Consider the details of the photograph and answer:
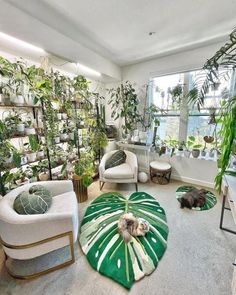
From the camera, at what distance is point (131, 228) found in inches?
70.7

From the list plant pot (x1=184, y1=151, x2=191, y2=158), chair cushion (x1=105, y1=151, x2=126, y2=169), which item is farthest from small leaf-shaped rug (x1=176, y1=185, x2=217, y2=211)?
chair cushion (x1=105, y1=151, x2=126, y2=169)

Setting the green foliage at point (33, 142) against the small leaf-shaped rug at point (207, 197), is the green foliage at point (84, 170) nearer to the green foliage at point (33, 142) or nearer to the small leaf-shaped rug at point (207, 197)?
the green foliage at point (33, 142)

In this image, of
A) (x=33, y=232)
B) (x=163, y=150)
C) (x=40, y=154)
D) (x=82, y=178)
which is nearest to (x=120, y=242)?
(x=33, y=232)

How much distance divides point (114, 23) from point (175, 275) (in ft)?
9.32

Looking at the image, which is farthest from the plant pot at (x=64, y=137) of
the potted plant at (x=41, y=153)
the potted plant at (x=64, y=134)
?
the potted plant at (x=41, y=153)

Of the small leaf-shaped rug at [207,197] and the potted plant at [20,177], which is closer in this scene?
the potted plant at [20,177]

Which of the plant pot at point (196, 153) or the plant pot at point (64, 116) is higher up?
the plant pot at point (64, 116)

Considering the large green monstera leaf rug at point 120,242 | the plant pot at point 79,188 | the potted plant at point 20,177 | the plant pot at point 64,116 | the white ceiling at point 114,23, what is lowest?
the large green monstera leaf rug at point 120,242

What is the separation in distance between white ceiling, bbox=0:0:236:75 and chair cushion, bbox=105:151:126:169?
1.71 m

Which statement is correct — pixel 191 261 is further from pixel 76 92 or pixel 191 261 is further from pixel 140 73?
pixel 140 73

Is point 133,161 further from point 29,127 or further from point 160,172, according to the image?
point 29,127

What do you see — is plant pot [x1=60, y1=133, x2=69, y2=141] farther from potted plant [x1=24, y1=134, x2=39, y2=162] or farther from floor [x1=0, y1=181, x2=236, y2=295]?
floor [x1=0, y1=181, x2=236, y2=295]

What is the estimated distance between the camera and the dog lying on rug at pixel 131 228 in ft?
5.68

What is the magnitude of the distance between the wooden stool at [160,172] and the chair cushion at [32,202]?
2067 mm
